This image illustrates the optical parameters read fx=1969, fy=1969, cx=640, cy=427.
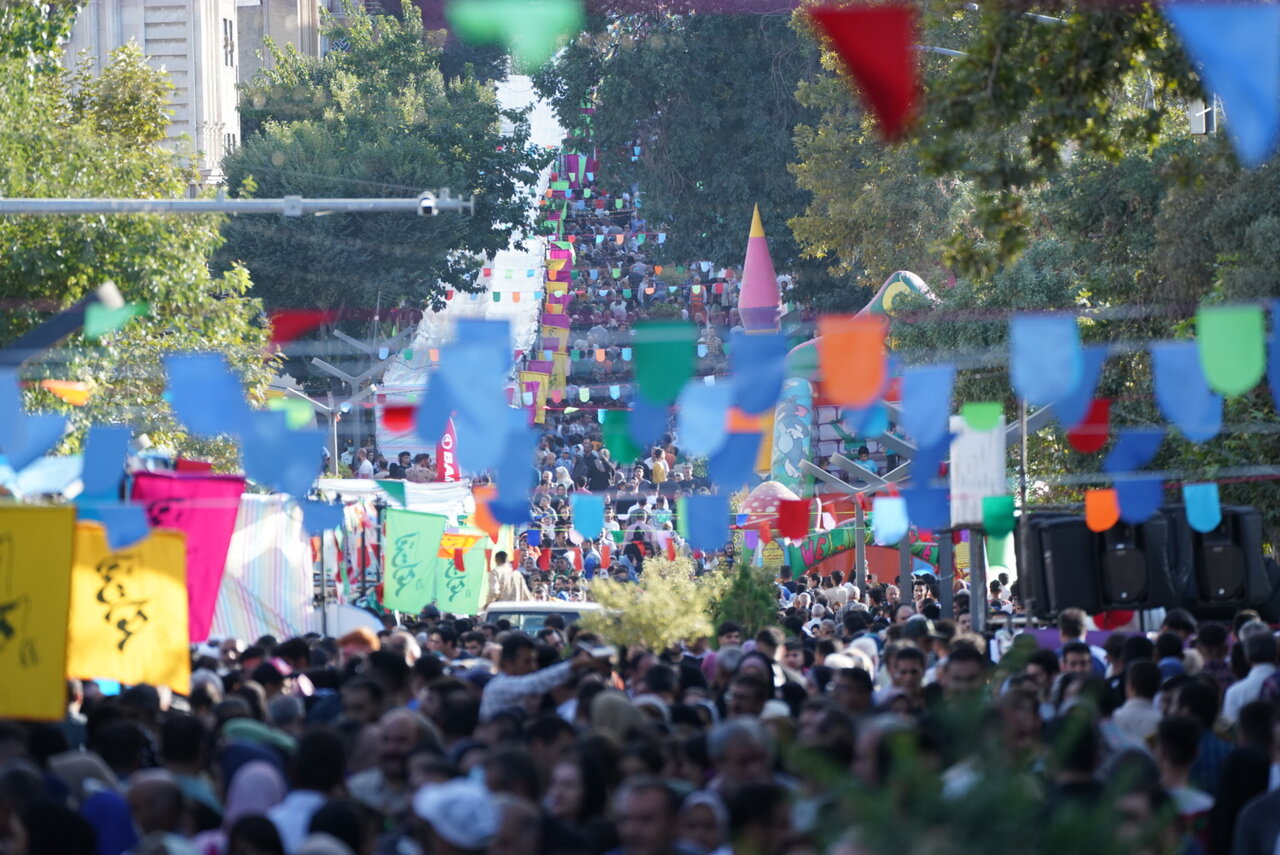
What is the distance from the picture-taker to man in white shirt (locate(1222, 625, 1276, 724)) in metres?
9.45

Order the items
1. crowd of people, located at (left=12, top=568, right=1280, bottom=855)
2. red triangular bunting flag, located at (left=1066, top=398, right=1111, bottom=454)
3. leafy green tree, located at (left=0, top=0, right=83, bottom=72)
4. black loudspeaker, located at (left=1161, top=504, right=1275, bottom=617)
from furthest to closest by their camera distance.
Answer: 1. leafy green tree, located at (left=0, top=0, right=83, bottom=72)
2. red triangular bunting flag, located at (left=1066, top=398, right=1111, bottom=454)
3. black loudspeaker, located at (left=1161, top=504, right=1275, bottom=617)
4. crowd of people, located at (left=12, top=568, right=1280, bottom=855)

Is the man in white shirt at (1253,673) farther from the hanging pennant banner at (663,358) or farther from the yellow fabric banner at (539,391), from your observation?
the yellow fabric banner at (539,391)

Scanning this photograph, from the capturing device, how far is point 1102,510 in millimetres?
15023

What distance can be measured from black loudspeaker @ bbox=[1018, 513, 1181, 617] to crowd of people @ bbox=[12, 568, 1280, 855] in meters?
2.45

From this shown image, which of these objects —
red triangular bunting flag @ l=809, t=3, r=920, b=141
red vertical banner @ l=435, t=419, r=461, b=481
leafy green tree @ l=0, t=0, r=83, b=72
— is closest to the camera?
red triangular bunting flag @ l=809, t=3, r=920, b=141

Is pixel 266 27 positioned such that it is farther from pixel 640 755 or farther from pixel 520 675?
pixel 640 755

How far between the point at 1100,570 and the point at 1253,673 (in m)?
4.48

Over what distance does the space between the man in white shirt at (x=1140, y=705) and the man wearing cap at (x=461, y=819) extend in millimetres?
3821

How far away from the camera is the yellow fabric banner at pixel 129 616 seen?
30.8 feet

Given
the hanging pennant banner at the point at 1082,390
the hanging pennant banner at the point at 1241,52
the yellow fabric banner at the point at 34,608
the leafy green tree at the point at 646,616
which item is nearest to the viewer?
the hanging pennant banner at the point at 1241,52

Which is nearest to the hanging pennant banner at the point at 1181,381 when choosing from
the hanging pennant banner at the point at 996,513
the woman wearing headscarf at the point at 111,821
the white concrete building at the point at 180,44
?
the hanging pennant banner at the point at 996,513

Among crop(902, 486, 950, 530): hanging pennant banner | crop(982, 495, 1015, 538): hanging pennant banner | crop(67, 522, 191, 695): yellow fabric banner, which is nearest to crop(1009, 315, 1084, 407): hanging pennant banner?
crop(982, 495, 1015, 538): hanging pennant banner

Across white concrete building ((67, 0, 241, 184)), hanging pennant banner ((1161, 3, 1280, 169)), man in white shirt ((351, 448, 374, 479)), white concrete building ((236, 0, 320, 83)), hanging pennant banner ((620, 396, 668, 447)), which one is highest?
white concrete building ((236, 0, 320, 83))

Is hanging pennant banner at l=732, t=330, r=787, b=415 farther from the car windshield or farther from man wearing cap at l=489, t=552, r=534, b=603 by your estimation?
man wearing cap at l=489, t=552, r=534, b=603
